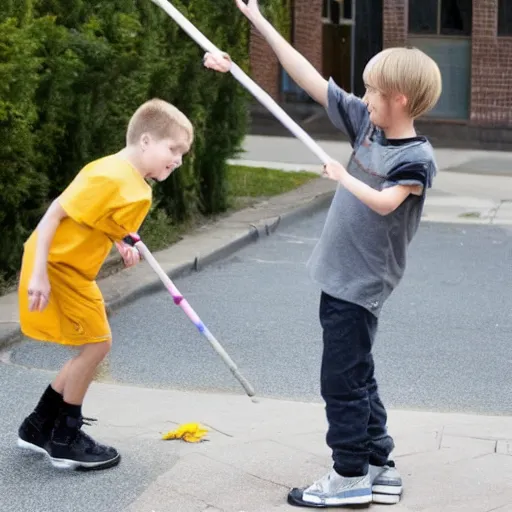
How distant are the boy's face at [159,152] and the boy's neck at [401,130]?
0.84m

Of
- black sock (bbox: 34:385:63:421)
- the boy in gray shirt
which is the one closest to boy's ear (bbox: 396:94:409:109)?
the boy in gray shirt

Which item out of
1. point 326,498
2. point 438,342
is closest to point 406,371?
point 438,342

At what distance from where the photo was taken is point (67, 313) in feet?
16.1

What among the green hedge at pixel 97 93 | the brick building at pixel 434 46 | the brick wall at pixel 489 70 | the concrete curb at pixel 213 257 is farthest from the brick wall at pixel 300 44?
the green hedge at pixel 97 93

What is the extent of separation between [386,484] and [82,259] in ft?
4.53

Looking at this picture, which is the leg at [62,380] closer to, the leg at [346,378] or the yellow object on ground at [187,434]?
the yellow object on ground at [187,434]

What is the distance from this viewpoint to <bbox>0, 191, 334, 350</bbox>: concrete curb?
7.14 metres

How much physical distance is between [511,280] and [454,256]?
3.16ft

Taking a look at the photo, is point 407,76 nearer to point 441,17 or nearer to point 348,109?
point 348,109

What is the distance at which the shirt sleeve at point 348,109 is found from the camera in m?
4.55

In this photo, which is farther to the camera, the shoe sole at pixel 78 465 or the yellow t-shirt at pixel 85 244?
the shoe sole at pixel 78 465

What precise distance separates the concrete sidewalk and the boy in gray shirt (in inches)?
8.2

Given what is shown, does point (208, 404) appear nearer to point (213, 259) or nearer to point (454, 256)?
point (213, 259)

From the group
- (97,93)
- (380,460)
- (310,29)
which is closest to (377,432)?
(380,460)
